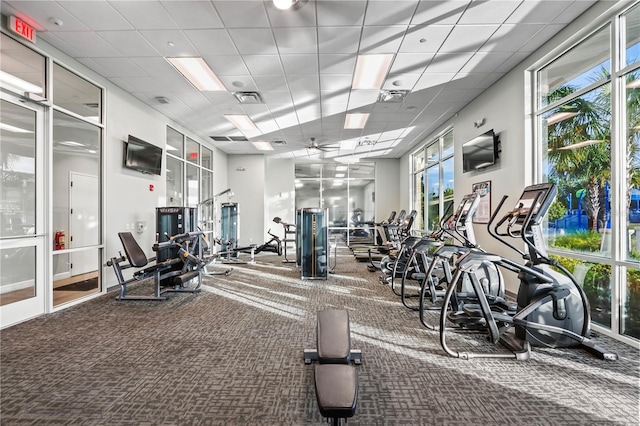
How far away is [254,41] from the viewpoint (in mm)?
4023

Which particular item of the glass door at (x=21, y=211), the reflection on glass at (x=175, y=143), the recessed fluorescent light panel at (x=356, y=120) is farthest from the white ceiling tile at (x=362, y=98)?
the glass door at (x=21, y=211)

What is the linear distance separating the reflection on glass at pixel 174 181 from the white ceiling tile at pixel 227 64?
3.27 metres

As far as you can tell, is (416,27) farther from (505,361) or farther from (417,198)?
(417,198)

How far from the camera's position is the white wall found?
4.19 meters

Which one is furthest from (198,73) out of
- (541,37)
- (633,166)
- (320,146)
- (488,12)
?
(633,166)

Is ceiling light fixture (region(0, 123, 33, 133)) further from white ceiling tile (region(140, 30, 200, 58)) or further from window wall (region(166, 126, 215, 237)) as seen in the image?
window wall (region(166, 126, 215, 237))

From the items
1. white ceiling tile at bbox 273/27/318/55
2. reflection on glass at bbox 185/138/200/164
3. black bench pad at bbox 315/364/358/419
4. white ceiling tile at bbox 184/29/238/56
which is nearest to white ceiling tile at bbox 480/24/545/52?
white ceiling tile at bbox 273/27/318/55

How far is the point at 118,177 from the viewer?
5.51 m

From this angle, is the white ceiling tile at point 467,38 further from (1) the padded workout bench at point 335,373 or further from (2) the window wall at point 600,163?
(1) the padded workout bench at point 335,373

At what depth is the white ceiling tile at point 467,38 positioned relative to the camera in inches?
149

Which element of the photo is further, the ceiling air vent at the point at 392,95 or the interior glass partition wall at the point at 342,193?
the interior glass partition wall at the point at 342,193

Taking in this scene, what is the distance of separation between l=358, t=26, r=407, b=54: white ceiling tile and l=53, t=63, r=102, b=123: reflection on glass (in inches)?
157

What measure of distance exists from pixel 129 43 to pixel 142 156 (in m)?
2.38

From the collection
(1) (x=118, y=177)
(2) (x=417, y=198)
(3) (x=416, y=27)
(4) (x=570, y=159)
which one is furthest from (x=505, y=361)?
(2) (x=417, y=198)
